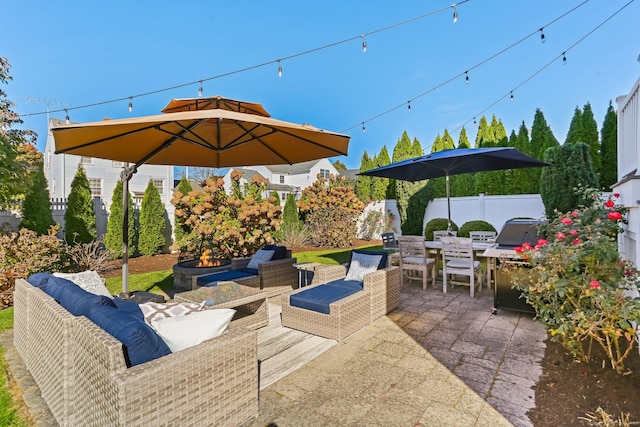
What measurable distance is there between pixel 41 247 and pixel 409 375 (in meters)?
6.49

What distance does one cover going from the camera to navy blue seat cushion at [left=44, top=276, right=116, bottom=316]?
231 centimetres

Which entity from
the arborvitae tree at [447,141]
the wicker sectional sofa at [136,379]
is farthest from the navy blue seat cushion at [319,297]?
the arborvitae tree at [447,141]

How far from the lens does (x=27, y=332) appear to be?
9.76 ft

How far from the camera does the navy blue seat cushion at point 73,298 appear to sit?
231 centimetres

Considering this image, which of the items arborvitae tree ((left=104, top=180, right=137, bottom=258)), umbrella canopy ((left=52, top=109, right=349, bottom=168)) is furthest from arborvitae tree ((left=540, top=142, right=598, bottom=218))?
A: arborvitae tree ((left=104, top=180, right=137, bottom=258))

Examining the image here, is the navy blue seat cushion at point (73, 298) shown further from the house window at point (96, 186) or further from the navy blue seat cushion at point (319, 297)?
the house window at point (96, 186)

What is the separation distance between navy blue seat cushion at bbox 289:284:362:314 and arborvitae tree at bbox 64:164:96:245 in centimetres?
867

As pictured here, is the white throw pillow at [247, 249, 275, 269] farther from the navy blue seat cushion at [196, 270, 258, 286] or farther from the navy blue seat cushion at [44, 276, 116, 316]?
the navy blue seat cushion at [44, 276, 116, 316]

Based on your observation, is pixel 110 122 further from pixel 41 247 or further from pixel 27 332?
pixel 41 247

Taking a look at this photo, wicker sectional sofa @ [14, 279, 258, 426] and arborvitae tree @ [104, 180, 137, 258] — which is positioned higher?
arborvitae tree @ [104, 180, 137, 258]

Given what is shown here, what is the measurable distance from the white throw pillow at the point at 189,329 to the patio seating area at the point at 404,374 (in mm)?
714

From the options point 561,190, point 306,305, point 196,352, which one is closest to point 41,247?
point 306,305

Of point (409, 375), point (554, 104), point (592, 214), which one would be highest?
point (554, 104)

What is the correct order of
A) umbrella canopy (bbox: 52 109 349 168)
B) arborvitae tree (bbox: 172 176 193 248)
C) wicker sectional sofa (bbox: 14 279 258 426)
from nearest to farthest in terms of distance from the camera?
wicker sectional sofa (bbox: 14 279 258 426), umbrella canopy (bbox: 52 109 349 168), arborvitae tree (bbox: 172 176 193 248)
